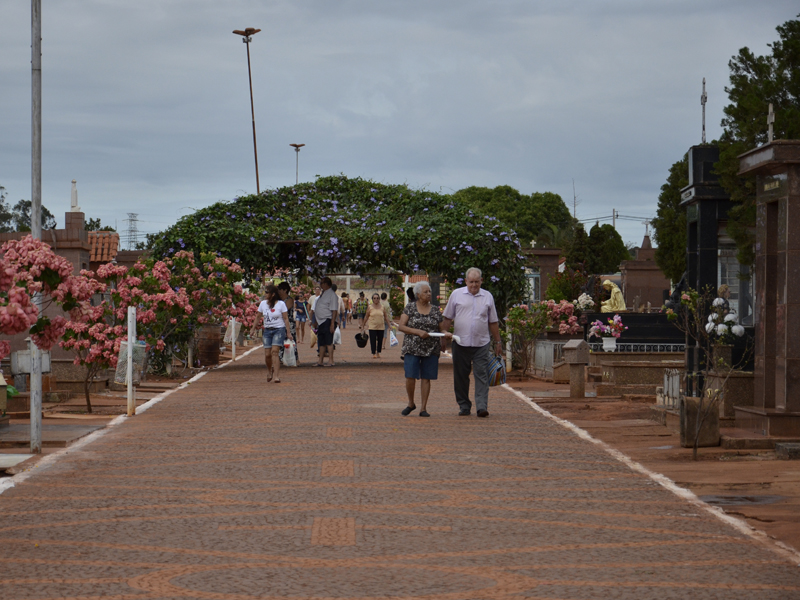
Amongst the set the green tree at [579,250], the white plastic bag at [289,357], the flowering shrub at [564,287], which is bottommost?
the white plastic bag at [289,357]

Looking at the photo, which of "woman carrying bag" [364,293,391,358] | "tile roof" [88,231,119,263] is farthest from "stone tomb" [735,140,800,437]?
"tile roof" [88,231,119,263]

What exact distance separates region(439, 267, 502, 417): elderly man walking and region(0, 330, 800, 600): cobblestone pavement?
5.80 feet

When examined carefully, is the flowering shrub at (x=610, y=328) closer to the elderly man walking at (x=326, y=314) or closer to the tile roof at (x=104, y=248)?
the elderly man walking at (x=326, y=314)

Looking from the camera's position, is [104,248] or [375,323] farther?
[104,248]

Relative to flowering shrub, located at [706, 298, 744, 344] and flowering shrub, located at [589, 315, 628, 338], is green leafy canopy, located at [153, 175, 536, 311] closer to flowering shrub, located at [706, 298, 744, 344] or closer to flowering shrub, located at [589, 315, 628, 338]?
flowering shrub, located at [589, 315, 628, 338]

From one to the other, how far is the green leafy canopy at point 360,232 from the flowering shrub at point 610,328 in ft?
10.00

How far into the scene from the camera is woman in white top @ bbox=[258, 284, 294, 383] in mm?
19984

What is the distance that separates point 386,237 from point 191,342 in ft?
15.7

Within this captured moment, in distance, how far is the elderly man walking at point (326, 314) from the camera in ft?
78.9

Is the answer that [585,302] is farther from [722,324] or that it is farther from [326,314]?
[722,324]

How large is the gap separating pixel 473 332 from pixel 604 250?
57.7 metres

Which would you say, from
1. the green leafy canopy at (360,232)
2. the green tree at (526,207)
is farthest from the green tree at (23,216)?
the green leafy canopy at (360,232)

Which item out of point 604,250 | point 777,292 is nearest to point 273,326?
point 777,292

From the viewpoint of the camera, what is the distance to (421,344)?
45.9ft
